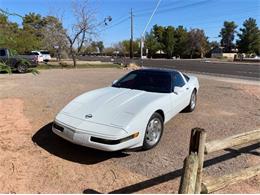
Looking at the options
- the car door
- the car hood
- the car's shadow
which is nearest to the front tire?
the car hood

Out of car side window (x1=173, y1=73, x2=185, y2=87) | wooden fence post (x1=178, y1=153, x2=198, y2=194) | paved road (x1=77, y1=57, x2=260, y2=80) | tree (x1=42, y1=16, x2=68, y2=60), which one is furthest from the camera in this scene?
tree (x1=42, y1=16, x2=68, y2=60)

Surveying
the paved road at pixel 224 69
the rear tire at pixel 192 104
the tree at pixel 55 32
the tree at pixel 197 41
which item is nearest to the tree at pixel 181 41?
the tree at pixel 197 41

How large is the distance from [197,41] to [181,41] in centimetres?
485

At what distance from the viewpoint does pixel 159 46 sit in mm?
91125

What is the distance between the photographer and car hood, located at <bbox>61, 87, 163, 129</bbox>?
15.2 feet

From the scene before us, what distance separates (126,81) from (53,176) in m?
2.95

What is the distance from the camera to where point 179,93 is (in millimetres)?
6258

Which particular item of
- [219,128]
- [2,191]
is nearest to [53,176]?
[2,191]

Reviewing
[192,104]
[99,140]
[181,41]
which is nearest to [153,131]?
[99,140]

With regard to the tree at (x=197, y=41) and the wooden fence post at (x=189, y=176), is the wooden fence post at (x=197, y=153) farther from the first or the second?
the tree at (x=197, y=41)

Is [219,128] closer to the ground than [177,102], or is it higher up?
closer to the ground

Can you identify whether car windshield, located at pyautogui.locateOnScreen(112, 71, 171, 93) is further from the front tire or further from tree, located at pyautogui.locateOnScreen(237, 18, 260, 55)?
tree, located at pyautogui.locateOnScreen(237, 18, 260, 55)

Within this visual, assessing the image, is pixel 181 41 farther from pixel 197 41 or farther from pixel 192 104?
pixel 192 104

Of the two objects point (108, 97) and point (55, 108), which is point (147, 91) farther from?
point (55, 108)
